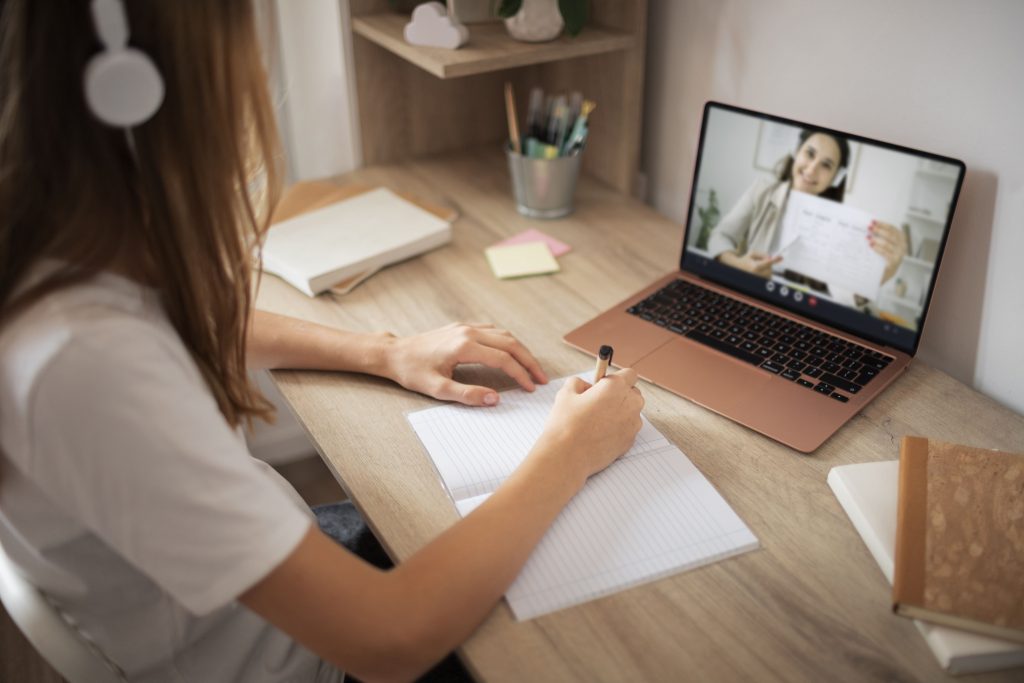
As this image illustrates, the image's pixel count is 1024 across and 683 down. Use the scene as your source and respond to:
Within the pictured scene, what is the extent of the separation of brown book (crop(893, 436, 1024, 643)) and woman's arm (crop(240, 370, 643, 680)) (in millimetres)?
310

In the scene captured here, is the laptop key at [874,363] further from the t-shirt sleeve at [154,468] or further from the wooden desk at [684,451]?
the t-shirt sleeve at [154,468]

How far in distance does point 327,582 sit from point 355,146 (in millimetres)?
1046

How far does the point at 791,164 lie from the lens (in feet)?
3.51

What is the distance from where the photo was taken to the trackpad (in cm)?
97

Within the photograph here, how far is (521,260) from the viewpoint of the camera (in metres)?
1.26

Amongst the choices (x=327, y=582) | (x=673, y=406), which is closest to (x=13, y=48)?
(x=327, y=582)

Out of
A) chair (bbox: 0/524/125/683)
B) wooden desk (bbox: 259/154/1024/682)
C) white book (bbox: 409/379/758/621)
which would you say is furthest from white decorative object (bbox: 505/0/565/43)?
chair (bbox: 0/524/125/683)

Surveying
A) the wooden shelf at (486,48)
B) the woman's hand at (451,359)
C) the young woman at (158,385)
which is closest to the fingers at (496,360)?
the woman's hand at (451,359)

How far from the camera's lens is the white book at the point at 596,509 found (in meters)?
0.75

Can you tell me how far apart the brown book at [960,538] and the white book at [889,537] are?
0.04 ft

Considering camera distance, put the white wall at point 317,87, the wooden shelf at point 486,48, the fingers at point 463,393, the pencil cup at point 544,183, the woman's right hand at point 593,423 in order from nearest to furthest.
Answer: the woman's right hand at point 593,423 < the fingers at point 463,393 < the wooden shelf at point 486,48 < the pencil cup at point 544,183 < the white wall at point 317,87

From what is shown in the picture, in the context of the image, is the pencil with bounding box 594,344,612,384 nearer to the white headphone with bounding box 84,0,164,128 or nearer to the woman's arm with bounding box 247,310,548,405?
the woman's arm with bounding box 247,310,548,405

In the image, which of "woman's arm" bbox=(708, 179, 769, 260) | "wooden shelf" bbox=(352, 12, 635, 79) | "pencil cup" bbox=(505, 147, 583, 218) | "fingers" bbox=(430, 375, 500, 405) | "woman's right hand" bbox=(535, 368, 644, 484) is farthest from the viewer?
"pencil cup" bbox=(505, 147, 583, 218)

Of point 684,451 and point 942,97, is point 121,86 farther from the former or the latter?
point 942,97
